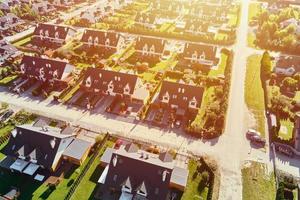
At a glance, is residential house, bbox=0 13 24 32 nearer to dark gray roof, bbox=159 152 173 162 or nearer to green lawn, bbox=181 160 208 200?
dark gray roof, bbox=159 152 173 162

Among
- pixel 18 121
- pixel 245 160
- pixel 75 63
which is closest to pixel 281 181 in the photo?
pixel 245 160

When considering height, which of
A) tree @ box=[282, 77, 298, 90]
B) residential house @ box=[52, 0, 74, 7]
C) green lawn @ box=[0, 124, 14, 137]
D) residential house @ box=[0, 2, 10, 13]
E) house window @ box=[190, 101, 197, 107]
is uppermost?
residential house @ box=[52, 0, 74, 7]

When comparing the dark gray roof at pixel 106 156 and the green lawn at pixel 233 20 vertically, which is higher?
the green lawn at pixel 233 20

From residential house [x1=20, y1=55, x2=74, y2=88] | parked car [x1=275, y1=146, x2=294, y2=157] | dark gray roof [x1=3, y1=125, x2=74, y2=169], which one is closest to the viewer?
dark gray roof [x1=3, y1=125, x2=74, y2=169]

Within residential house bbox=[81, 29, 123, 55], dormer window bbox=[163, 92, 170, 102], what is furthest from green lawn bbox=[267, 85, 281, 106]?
residential house bbox=[81, 29, 123, 55]

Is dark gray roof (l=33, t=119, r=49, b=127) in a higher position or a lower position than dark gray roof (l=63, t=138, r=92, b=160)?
higher

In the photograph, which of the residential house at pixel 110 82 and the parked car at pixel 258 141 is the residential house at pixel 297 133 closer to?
the parked car at pixel 258 141

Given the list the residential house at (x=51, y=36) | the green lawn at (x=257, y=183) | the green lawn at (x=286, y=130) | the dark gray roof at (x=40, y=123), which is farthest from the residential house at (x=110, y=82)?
the green lawn at (x=286, y=130)
